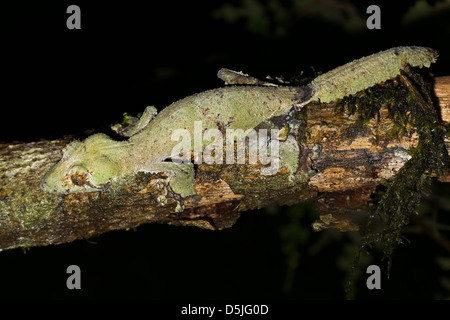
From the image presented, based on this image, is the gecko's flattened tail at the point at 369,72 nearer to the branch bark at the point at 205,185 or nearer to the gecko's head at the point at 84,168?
the branch bark at the point at 205,185

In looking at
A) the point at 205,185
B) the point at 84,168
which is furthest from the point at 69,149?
the point at 205,185

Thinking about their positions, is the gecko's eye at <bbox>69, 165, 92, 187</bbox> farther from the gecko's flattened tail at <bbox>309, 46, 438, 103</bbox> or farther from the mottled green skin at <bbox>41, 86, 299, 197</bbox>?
the gecko's flattened tail at <bbox>309, 46, 438, 103</bbox>

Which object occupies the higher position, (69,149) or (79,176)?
(69,149)

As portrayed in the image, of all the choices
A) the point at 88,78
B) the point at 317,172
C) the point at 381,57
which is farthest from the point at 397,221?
the point at 88,78

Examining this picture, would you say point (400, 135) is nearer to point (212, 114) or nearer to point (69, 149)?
point (212, 114)

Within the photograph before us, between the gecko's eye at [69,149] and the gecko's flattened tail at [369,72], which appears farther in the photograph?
the gecko's flattened tail at [369,72]

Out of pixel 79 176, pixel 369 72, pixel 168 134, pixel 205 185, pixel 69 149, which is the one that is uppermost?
pixel 369 72

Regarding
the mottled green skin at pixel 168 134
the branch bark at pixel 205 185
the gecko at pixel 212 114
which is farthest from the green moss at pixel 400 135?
the mottled green skin at pixel 168 134
